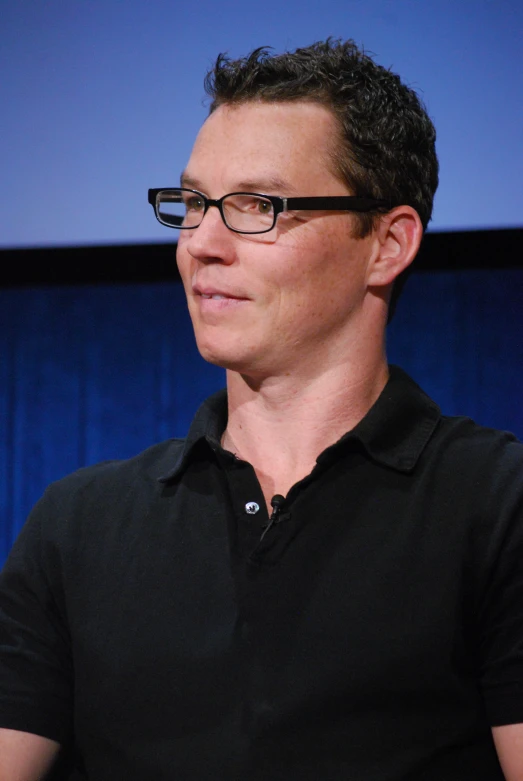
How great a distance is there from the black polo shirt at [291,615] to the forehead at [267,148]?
336 millimetres

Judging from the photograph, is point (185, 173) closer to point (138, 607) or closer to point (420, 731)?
point (138, 607)

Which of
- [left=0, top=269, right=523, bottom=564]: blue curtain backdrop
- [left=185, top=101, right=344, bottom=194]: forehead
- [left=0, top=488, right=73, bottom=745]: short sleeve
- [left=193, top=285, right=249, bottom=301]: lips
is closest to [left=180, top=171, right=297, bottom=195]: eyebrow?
[left=185, top=101, right=344, bottom=194]: forehead

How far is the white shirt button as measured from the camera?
3.91 ft

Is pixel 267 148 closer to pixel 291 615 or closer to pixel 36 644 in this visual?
pixel 291 615

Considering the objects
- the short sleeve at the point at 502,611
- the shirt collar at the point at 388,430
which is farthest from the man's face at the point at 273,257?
the short sleeve at the point at 502,611

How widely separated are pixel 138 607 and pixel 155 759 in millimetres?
186

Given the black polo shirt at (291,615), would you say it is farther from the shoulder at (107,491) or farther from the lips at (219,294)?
the lips at (219,294)

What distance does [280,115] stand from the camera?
1257 millimetres

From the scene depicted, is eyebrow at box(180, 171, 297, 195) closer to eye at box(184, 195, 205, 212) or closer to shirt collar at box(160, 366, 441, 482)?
eye at box(184, 195, 205, 212)

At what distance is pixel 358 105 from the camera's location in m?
1.31

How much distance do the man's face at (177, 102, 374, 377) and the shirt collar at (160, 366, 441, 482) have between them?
0.34ft

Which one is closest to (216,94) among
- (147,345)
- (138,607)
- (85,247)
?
(138,607)

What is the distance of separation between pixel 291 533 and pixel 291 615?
10 centimetres

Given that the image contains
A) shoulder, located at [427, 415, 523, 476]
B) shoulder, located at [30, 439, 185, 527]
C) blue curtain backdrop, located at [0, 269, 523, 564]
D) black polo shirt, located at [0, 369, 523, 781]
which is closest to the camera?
black polo shirt, located at [0, 369, 523, 781]
